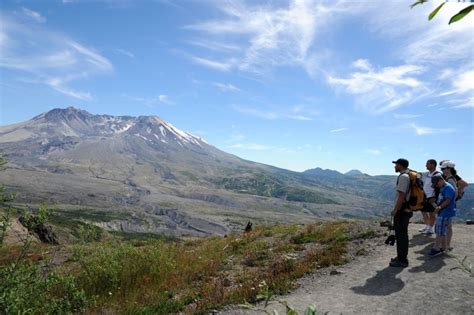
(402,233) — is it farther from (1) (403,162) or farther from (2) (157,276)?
(2) (157,276)

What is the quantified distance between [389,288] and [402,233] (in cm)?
212

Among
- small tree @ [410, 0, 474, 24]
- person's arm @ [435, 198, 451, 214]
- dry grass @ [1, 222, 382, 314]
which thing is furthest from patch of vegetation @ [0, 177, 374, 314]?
small tree @ [410, 0, 474, 24]

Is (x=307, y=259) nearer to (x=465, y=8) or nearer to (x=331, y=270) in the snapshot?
(x=331, y=270)

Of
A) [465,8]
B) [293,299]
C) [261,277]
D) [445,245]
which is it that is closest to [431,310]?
[293,299]

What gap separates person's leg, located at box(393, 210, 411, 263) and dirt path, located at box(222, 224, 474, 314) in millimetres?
385

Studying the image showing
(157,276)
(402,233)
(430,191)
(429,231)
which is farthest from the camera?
(429,231)

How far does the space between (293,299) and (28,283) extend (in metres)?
6.11

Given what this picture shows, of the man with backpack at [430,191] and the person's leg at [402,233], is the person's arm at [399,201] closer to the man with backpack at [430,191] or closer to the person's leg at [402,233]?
the person's leg at [402,233]

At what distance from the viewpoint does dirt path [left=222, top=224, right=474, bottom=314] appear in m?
8.12

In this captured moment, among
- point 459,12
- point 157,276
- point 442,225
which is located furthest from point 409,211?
point 459,12

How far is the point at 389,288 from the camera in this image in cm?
930

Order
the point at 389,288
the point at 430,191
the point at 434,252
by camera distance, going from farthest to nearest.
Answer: the point at 430,191, the point at 434,252, the point at 389,288

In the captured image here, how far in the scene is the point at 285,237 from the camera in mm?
17188

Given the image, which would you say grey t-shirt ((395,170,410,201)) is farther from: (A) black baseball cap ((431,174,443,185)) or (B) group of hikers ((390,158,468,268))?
(A) black baseball cap ((431,174,443,185))
